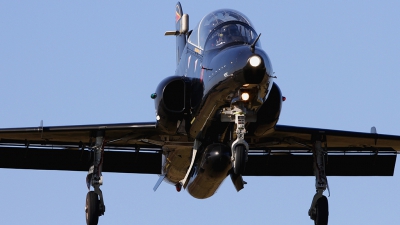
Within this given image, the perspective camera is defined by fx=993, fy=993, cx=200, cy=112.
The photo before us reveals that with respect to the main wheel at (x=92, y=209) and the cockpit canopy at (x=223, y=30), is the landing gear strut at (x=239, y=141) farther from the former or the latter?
the main wheel at (x=92, y=209)

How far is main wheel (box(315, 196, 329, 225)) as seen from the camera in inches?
1037

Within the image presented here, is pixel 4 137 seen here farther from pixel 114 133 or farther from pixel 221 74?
pixel 221 74

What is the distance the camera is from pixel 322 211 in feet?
86.8

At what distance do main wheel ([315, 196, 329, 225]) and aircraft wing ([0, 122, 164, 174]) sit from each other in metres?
4.64

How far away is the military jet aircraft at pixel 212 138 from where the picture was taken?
74.1ft

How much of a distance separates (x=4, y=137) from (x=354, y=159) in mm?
10779

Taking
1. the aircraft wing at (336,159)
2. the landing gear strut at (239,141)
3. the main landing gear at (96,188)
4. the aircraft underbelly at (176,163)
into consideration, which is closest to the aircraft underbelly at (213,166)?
the landing gear strut at (239,141)

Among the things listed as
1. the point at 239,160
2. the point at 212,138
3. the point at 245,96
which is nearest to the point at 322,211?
the point at 212,138

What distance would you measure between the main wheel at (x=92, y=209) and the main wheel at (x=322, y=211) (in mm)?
5860

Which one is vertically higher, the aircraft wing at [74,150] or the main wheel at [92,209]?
the aircraft wing at [74,150]

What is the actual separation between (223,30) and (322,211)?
19.6ft

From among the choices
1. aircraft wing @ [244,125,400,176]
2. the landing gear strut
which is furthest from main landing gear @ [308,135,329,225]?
the landing gear strut

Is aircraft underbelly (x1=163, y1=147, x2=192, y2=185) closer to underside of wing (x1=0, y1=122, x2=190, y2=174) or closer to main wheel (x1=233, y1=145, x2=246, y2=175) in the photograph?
underside of wing (x1=0, y1=122, x2=190, y2=174)

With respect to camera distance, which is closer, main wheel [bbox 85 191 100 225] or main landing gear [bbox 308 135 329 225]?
main wheel [bbox 85 191 100 225]
